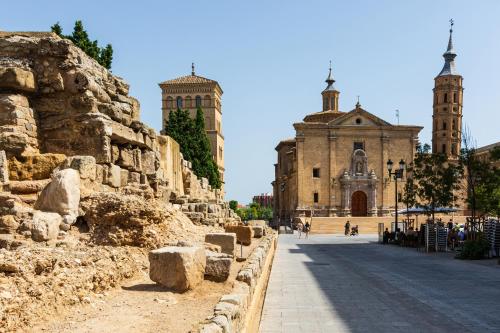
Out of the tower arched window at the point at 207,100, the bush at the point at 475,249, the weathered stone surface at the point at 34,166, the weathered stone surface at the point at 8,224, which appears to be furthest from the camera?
the tower arched window at the point at 207,100

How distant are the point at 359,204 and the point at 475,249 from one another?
41398mm

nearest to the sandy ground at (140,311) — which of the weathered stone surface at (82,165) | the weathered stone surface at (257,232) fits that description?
the weathered stone surface at (82,165)

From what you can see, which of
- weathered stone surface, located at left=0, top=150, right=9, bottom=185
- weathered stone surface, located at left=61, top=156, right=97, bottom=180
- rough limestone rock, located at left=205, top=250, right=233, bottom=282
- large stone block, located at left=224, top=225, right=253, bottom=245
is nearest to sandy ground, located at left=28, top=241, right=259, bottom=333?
rough limestone rock, located at left=205, top=250, right=233, bottom=282

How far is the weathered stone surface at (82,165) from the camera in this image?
9.30 metres

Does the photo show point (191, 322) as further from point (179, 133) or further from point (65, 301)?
point (179, 133)

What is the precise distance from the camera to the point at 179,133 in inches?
1806

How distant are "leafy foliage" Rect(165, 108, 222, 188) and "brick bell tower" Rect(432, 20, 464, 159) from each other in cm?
3766

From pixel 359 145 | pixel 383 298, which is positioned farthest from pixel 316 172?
pixel 383 298

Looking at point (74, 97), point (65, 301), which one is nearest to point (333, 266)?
point (74, 97)

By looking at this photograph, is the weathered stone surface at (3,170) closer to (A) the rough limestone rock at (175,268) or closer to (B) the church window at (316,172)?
(A) the rough limestone rock at (175,268)

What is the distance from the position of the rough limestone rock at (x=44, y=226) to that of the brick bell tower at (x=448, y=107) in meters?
67.8

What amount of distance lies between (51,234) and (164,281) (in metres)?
2.29

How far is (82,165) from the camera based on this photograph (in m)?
9.38

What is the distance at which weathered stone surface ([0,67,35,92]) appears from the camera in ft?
36.9
